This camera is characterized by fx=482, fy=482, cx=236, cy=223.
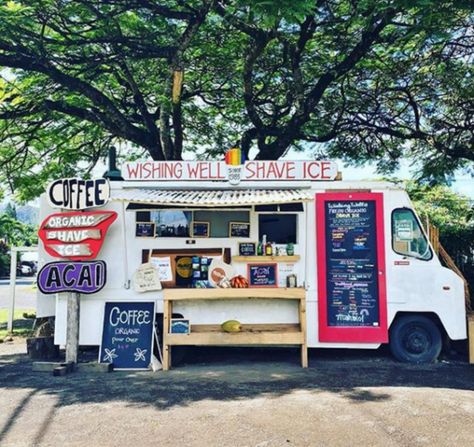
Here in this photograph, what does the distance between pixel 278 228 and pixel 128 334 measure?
2.69m

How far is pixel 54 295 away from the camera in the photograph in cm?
756

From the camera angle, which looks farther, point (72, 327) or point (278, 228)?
point (278, 228)

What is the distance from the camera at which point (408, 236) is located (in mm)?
7133

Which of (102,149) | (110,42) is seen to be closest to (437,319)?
(110,42)

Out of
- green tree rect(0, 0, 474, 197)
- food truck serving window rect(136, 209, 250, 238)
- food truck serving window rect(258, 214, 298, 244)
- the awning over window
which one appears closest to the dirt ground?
food truck serving window rect(258, 214, 298, 244)

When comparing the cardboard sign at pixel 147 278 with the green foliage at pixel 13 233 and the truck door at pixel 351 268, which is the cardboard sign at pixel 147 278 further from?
the green foliage at pixel 13 233

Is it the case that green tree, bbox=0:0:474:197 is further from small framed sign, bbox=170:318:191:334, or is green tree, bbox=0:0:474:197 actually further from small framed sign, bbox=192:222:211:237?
small framed sign, bbox=170:318:191:334

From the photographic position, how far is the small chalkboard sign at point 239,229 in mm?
7223

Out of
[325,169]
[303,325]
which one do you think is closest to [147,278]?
[303,325]

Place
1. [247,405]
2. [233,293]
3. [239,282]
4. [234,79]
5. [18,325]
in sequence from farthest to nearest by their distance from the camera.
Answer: [234,79]
[18,325]
[239,282]
[233,293]
[247,405]

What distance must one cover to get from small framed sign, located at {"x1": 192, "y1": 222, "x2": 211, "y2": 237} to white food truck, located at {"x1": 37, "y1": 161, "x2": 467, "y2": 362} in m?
0.02

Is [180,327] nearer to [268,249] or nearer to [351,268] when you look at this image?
[268,249]

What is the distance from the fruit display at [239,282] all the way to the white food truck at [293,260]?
0.02 m

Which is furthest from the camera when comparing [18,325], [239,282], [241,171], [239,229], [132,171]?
[18,325]
